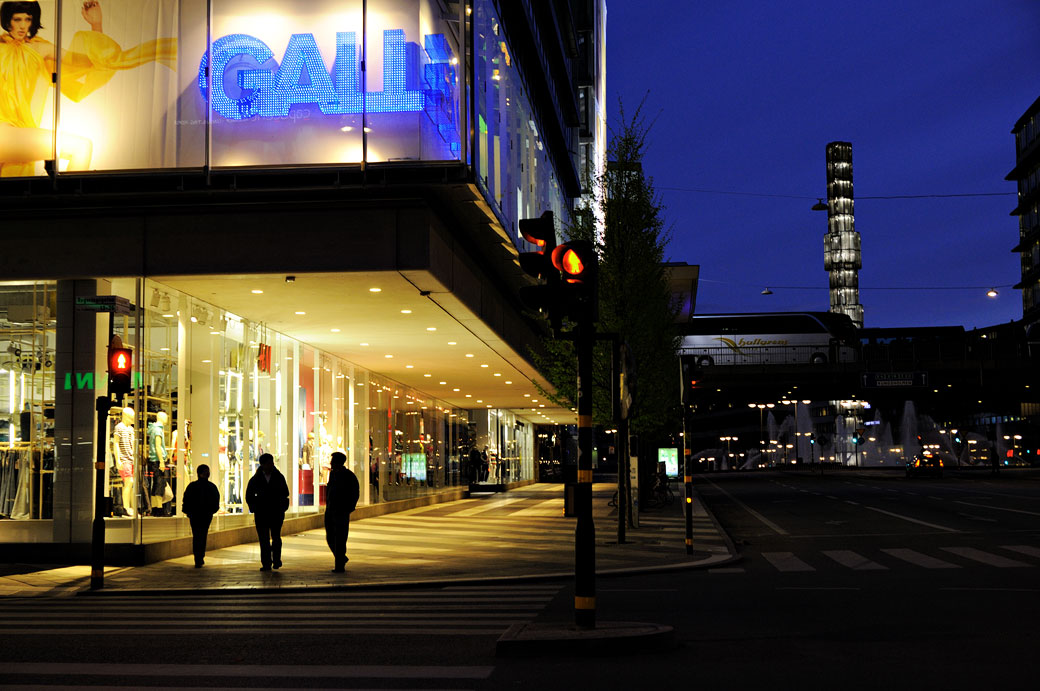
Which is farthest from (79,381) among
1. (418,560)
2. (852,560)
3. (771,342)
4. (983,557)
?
(771,342)

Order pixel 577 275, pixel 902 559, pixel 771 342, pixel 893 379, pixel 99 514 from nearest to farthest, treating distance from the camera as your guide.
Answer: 1. pixel 577 275
2. pixel 99 514
3. pixel 902 559
4. pixel 893 379
5. pixel 771 342

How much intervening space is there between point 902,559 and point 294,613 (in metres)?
10.1

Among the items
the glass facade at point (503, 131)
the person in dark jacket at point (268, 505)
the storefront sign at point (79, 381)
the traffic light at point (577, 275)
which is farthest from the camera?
the glass facade at point (503, 131)

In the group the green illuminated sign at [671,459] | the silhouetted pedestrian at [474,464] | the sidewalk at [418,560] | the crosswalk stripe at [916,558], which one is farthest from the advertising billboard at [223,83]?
the silhouetted pedestrian at [474,464]

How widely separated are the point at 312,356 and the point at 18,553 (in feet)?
41.4

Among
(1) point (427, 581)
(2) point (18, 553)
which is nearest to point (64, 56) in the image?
(2) point (18, 553)

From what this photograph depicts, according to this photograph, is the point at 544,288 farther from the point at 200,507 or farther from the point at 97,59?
the point at 97,59

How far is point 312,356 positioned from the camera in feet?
104

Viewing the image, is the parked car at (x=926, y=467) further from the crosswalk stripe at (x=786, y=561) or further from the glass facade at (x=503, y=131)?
the crosswalk stripe at (x=786, y=561)

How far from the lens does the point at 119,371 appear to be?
1599cm

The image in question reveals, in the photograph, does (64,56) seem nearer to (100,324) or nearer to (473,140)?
(100,324)

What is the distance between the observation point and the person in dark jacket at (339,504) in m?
Result: 18.1

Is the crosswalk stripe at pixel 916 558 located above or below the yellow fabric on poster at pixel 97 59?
below

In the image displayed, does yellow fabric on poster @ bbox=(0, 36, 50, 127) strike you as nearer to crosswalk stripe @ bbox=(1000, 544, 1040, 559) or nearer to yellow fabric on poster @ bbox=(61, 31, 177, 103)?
yellow fabric on poster @ bbox=(61, 31, 177, 103)
